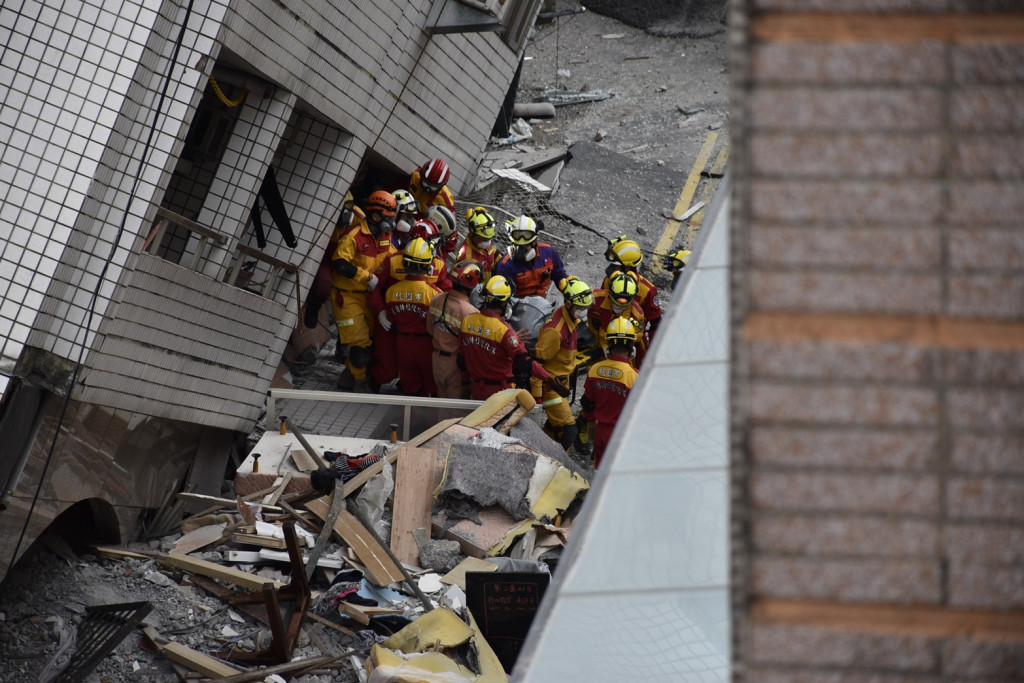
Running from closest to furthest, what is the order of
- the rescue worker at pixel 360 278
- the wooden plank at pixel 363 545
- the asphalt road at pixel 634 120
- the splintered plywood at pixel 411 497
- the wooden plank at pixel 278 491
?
the wooden plank at pixel 363 545 → the splintered plywood at pixel 411 497 → the wooden plank at pixel 278 491 → the rescue worker at pixel 360 278 → the asphalt road at pixel 634 120

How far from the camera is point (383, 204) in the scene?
10.6 meters

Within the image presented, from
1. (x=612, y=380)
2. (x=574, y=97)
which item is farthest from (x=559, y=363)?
(x=574, y=97)

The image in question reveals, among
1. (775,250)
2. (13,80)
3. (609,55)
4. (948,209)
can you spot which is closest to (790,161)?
(775,250)

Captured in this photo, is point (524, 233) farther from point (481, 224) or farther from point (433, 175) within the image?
point (433, 175)

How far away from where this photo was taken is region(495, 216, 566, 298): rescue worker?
36.8 feet

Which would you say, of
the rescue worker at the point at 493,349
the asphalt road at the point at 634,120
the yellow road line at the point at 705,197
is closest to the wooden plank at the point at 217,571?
the rescue worker at the point at 493,349

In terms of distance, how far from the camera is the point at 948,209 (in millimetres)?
1413

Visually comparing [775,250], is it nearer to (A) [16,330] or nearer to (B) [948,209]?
(B) [948,209]

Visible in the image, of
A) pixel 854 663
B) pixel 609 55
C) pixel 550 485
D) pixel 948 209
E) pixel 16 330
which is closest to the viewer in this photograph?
pixel 948 209

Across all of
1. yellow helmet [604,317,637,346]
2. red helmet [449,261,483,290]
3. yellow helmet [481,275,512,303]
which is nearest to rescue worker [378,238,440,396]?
red helmet [449,261,483,290]

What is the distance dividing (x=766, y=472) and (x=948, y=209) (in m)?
0.45

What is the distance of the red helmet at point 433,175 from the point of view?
36.8 feet

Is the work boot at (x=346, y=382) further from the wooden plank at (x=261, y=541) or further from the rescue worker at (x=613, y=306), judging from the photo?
the wooden plank at (x=261, y=541)

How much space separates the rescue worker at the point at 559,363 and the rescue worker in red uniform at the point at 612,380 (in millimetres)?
695
